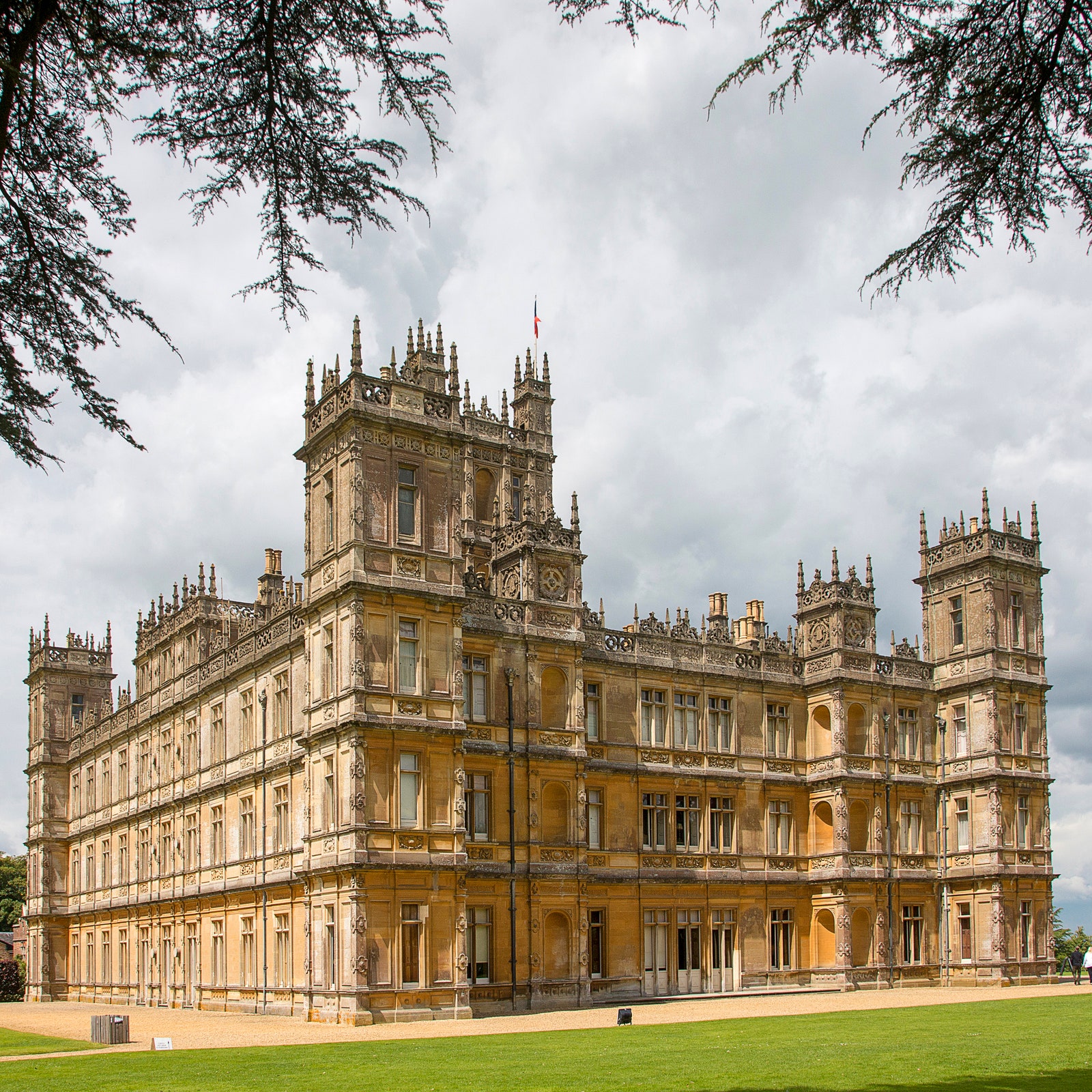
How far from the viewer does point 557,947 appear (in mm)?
37688

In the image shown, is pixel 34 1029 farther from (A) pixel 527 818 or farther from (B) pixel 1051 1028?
(B) pixel 1051 1028

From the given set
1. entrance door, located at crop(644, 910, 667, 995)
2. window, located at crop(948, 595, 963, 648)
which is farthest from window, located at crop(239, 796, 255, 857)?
window, located at crop(948, 595, 963, 648)

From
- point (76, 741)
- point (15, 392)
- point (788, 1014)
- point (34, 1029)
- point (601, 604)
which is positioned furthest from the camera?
point (76, 741)

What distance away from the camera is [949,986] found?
44594mm

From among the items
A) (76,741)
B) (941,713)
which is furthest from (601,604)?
(76,741)

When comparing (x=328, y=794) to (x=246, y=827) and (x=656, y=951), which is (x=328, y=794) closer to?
(x=246, y=827)

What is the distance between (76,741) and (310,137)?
58354 mm

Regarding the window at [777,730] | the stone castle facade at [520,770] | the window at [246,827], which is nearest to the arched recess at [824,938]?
the stone castle facade at [520,770]

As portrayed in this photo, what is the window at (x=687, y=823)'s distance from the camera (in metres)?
42.3

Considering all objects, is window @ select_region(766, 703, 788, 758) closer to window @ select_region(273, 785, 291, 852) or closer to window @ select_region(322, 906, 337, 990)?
window @ select_region(273, 785, 291, 852)

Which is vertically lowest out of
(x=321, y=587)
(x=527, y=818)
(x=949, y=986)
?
(x=949, y=986)

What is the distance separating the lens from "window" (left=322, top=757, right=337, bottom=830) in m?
33.2

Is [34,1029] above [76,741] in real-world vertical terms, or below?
below

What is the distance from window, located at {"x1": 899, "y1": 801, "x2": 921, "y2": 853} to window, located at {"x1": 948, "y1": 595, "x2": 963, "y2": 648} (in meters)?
6.05
